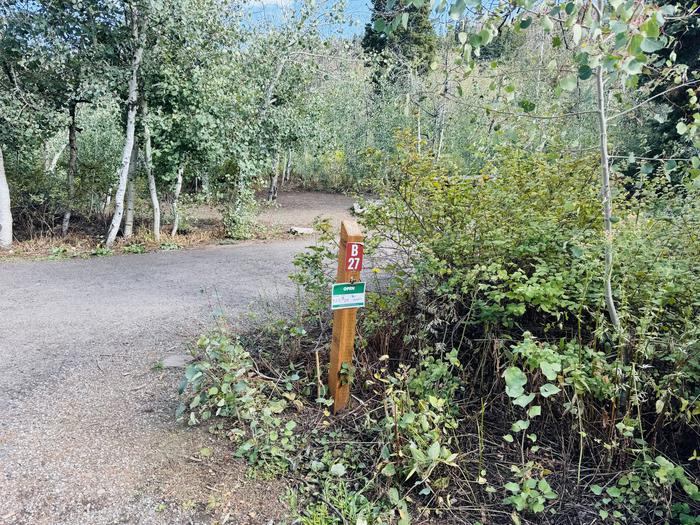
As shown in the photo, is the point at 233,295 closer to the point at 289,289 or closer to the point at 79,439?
the point at 289,289

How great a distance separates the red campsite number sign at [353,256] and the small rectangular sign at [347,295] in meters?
0.09

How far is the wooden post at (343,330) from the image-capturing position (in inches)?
92.0

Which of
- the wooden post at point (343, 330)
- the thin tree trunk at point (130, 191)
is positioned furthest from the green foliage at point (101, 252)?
the wooden post at point (343, 330)

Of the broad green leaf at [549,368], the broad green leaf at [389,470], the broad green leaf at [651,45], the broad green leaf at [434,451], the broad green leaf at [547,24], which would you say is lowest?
the broad green leaf at [389,470]

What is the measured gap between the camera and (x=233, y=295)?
4.71m

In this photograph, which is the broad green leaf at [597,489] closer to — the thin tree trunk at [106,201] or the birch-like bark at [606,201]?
the birch-like bark at [606,201]

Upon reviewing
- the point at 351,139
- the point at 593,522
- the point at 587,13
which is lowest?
the point at 593,522

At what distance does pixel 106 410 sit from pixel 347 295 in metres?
1.50

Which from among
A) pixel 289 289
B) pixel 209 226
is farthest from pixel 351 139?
pixel 289 289

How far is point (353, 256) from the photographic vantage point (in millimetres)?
2332

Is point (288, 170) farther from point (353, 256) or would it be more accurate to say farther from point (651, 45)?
point (651, 45)

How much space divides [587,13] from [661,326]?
151 cm

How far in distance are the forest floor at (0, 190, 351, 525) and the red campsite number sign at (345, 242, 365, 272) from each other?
109 centimetres

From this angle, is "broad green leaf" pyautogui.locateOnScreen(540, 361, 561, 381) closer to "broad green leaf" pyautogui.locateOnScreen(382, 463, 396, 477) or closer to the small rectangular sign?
"broad green leaf" pyautogui.locateOnScreen(382, 463, 396, 477)
